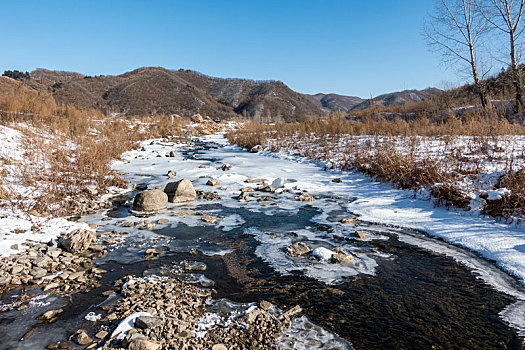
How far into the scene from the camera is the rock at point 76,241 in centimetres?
326

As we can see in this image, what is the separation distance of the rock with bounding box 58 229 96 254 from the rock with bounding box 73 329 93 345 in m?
1.63

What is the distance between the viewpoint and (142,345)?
5.70ft

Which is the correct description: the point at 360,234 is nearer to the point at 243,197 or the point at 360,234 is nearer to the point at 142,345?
the point at 243,197

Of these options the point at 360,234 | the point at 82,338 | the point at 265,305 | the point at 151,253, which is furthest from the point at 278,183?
the point at 82,338

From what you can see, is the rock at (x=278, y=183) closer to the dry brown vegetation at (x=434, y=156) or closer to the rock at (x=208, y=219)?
the dry brown vegetation at (x=434, y=156)

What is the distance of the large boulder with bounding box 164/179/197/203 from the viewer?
5555mm

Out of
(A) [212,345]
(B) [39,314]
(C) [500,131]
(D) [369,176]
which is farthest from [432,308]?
(C) [500,131]

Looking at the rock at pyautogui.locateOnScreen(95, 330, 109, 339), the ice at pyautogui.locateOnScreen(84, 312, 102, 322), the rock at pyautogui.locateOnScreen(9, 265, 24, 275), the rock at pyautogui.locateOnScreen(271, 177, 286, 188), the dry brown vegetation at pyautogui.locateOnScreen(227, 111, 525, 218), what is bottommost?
the ice at pyautogui.locateOnScreen(84, 312, 102, 322)

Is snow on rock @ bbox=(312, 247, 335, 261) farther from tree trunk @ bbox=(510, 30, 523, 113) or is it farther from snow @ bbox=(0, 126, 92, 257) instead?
tree trunk @ bbox=(510, 30, 523, 113)

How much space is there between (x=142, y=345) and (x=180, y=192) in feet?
13.2

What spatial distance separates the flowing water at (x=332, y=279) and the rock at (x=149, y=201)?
0.81 ft

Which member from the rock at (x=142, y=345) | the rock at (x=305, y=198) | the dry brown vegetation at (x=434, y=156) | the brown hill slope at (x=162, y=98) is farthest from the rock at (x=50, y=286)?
the brown hill slope at (x=162, y=98)

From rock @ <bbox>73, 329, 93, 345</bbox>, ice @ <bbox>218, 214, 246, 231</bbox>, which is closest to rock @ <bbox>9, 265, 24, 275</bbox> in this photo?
rock @ <bbox>73, 329, 93, 345</bbox>

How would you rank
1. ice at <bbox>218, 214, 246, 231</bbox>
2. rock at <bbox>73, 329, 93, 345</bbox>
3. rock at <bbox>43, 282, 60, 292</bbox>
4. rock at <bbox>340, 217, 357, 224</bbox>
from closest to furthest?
rock at <bbox>73, 329, 93, 345</bbox>
rock at <bbox>43, 282, 60, 292</bbox>
ice at <bbox>218, 214, 246, 231</bbox>
rock at <bbox>340, 217, 357, 224</bbox>
